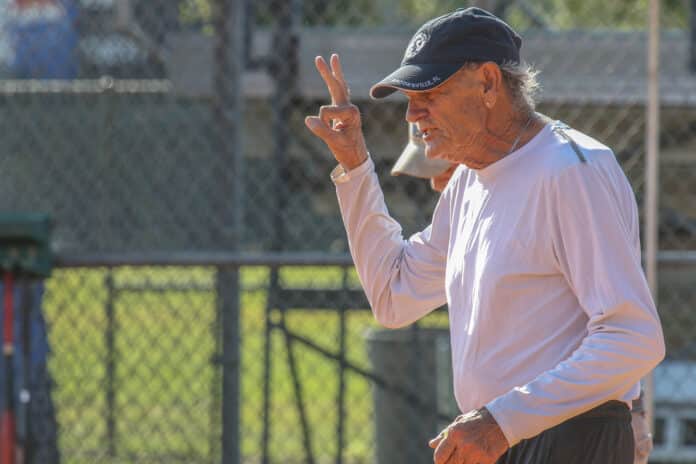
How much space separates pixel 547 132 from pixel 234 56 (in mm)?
2433

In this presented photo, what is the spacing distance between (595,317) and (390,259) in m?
0.73

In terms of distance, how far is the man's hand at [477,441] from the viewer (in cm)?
235

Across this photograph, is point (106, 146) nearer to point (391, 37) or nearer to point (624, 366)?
point (391, 37)

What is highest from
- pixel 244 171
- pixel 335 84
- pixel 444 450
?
pixel 244 171

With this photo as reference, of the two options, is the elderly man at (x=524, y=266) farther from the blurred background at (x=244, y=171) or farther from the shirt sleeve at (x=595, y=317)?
the blurred background at (x=244, y=171)

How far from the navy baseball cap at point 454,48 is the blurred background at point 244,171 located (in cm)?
205

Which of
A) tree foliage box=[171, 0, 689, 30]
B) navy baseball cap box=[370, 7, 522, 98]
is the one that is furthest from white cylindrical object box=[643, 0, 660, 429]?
navy baseball cap box=[370, 7, 522, 98]

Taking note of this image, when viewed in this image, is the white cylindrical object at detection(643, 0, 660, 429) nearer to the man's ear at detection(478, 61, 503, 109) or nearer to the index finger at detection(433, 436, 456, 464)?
the man's ear at detection(478, 61, 503, 109)

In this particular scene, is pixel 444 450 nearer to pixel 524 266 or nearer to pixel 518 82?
pixel 524 266

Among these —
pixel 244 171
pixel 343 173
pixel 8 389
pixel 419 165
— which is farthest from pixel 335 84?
pixel 244 171

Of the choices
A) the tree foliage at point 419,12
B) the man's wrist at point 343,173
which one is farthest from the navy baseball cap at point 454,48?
the tree foliage at point 419,12

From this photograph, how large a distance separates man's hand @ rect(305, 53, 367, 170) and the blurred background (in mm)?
1715

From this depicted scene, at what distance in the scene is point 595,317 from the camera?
233 cm

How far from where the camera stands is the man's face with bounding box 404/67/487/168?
101 inches
